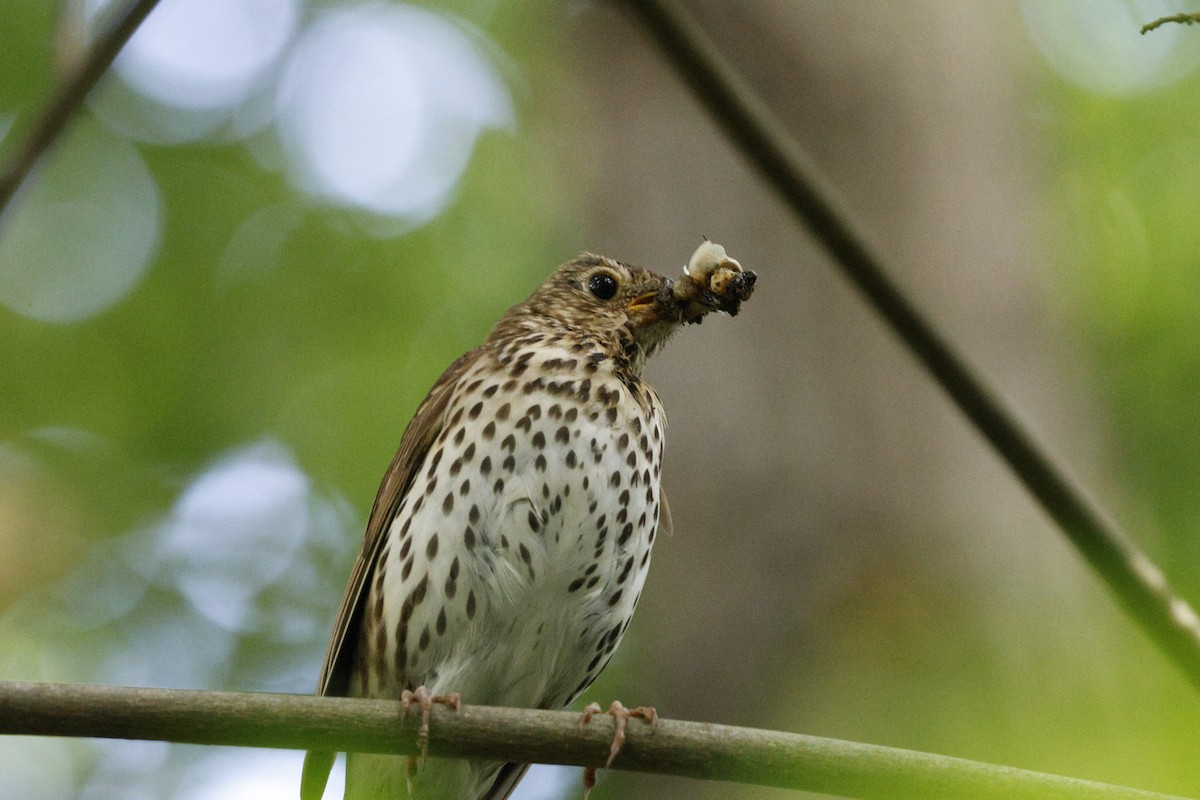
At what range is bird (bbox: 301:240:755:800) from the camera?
4352mm

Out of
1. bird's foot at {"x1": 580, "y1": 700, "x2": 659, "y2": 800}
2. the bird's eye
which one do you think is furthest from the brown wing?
bird's foot at {"x1": 580, "y1": 700, "x2": 659, "y2": 800}

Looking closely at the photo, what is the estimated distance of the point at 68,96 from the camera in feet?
10.6

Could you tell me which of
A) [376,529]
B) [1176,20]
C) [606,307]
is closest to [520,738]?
[376,529]

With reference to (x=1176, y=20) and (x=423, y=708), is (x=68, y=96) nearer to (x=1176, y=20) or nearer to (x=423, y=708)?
(x=423, y=708)

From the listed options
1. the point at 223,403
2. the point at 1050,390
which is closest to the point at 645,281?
the point at 1050,390

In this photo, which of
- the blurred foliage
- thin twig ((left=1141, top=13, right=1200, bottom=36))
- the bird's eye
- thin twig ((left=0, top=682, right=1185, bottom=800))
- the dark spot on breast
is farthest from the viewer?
the blurred foliage

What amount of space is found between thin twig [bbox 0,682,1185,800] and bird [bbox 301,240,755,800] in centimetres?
112

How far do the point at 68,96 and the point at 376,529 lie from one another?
6.55 feet

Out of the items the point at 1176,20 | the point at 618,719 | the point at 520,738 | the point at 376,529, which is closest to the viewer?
the point at 1176,20

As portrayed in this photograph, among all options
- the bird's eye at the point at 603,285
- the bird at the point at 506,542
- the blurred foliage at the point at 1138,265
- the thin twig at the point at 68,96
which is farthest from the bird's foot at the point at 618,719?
the blurred foliage at the point at 1138,265

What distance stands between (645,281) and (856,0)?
221 centimetres

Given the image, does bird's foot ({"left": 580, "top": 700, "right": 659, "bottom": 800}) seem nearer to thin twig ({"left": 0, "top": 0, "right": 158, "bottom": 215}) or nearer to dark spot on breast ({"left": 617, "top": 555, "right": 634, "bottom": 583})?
dark spot on breast ({"left": 617, "top": 555, "right": 634, "bottom": 583})

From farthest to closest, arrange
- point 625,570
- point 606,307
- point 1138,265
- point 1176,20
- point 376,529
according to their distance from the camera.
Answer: point 1138,265
point 606,307
point 376,529
point 625,570
point 1176,20

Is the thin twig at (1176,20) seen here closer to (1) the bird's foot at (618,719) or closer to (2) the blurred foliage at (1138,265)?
(1) the bird's foot at (618,719)
